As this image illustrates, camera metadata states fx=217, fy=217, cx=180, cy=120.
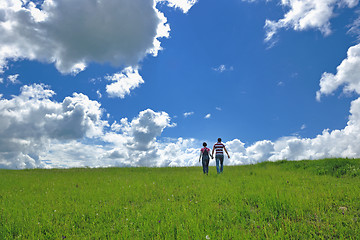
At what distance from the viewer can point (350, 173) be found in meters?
14.4

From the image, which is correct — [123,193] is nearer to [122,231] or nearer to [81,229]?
[81,229]

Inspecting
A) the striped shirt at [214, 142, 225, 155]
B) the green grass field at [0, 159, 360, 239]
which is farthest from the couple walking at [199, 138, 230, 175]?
the green grass field at [0, 159, 360, 239]

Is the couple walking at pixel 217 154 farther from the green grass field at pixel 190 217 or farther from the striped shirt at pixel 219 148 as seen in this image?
the green grass field at pixel 190 217

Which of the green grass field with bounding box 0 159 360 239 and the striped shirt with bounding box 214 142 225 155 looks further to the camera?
the striped shirt with bounding box 214 142 225 155

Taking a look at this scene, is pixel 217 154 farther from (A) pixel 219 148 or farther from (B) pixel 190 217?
(B) pixel 190 217

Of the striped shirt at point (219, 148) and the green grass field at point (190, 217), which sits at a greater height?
the striped shirt at point (219, 148)

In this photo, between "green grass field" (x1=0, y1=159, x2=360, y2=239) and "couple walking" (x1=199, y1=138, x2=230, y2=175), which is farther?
"couple walking" (x1=199, y1=138, x2=230, y2=175)

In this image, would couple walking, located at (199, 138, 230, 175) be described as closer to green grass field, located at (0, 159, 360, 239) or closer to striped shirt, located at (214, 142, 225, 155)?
striped shirt, located at (214, 142, 225, 155)

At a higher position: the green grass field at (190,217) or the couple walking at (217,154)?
the couple walking at (217,154)

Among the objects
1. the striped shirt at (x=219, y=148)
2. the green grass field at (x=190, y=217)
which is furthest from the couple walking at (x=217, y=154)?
the green grass field at (x=190, y=217)

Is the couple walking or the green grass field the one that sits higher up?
A: the couple walking

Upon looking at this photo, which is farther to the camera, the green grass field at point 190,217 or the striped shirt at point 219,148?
the striped shirt at point 219,148

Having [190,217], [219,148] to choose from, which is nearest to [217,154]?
[219,148]

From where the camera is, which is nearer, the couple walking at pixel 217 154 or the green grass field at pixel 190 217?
the green grass field at pixel 190 217
